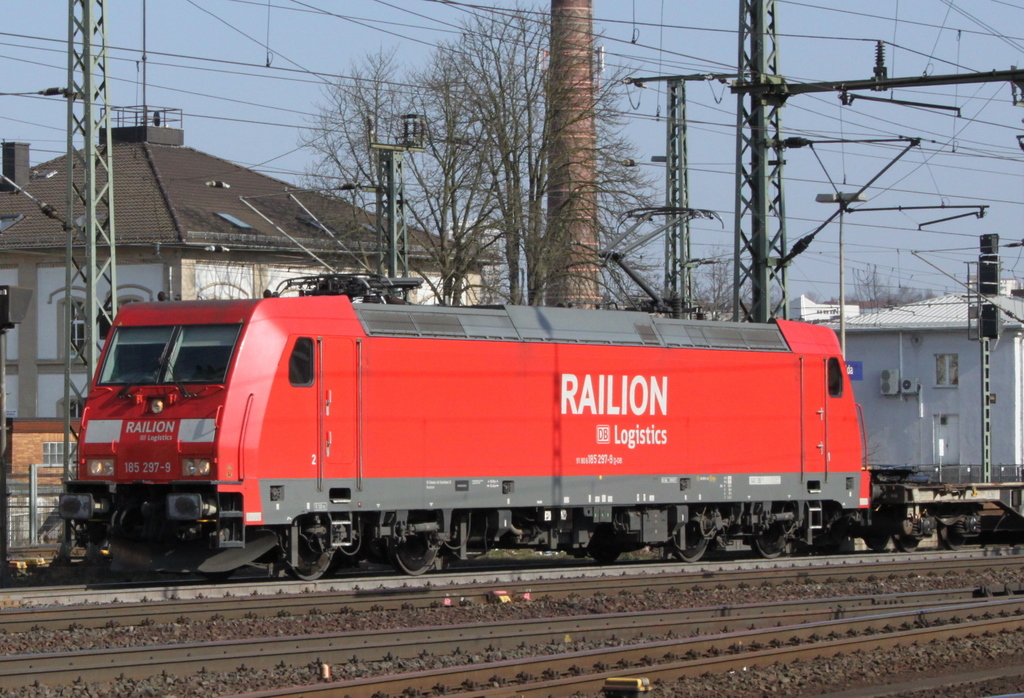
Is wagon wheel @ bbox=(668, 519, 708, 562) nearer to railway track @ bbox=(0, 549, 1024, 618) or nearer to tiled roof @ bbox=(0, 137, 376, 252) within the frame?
railway track @ bbox=(0, 549, 1024, 618)

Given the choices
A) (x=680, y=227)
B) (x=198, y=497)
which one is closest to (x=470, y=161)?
(x=680, y=227)

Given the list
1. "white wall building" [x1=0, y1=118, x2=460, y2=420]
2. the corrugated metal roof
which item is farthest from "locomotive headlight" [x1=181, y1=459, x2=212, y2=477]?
the corrugated metal roof

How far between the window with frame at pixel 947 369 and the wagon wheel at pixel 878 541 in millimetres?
38057

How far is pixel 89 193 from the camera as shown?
20.1 metres

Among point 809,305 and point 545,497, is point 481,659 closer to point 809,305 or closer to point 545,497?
point 545,497

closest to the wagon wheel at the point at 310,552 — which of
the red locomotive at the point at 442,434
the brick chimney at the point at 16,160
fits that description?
the red locomotive at the point at 442,434

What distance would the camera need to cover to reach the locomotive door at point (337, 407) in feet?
50.8

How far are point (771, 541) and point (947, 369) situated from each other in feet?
137

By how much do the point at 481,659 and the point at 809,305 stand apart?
77.7 meters

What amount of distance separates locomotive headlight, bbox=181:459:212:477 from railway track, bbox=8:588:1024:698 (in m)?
3.51

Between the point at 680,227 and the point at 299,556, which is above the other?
the point at 680,227

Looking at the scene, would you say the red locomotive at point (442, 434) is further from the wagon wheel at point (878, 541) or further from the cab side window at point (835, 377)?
the wagon wheel at point (878, 541)

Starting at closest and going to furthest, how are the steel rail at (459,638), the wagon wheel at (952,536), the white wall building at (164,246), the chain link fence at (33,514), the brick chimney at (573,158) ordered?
the steel rail at (459,638), the chain link fence at (33,514), the wagon wheel at (952,536), the brick chimney at (573,158), the white wall building at (164,246)

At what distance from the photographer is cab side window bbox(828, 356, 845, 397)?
21422mm
